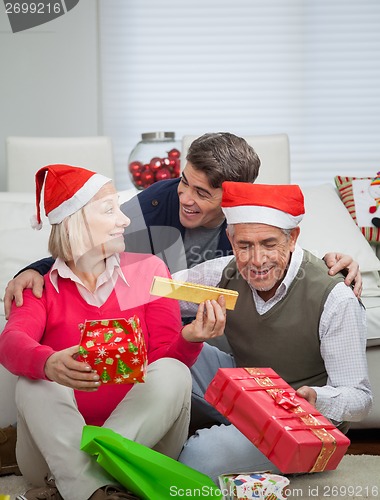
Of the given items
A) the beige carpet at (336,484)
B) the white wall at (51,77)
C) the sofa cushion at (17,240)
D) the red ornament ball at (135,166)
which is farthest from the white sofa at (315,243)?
the white wall at (51,77)

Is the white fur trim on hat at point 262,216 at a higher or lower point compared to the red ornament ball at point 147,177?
higher

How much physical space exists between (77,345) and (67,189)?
1.36 ft

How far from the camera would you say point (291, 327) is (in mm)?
1986

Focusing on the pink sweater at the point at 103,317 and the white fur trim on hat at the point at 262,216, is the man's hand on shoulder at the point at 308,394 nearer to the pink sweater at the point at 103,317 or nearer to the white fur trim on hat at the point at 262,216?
the pink sweater at the point at 103,317

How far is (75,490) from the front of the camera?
1696 millimetres

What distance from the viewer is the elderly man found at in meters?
1.91

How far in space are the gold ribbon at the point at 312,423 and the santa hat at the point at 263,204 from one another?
0.39 meters

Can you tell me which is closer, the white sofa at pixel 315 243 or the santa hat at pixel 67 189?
the santa hat at pixel 67 189

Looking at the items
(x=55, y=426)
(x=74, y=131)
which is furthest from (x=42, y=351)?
(x=74, y=131)

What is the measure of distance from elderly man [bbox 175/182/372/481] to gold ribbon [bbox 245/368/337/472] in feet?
0.41

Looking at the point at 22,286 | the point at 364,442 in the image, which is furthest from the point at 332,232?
the point at 22,286

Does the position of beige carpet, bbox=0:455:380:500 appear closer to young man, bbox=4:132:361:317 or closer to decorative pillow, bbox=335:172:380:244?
young man, bbox=4:132:361:317

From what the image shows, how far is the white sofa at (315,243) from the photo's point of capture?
8.20 ft

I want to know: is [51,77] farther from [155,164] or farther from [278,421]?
[278,421]
